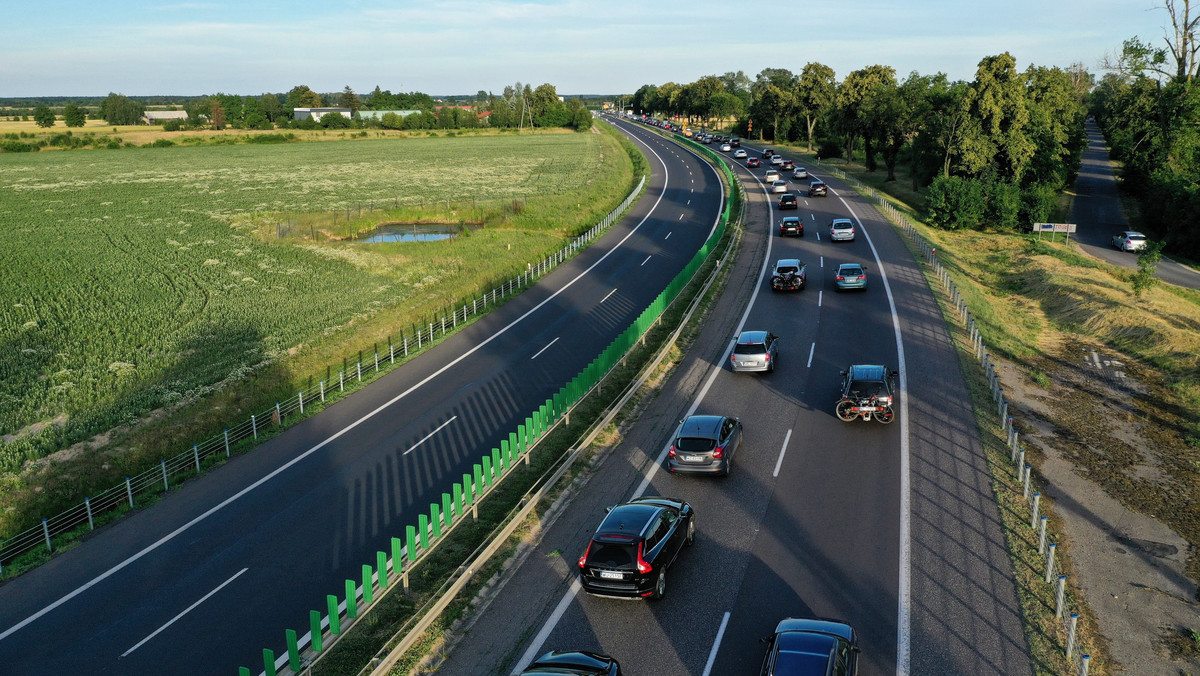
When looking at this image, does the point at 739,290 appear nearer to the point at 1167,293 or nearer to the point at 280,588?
the point at 1167,293

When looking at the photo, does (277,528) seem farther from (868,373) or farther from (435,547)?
(868,373)

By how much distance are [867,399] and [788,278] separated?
16484 millimetres

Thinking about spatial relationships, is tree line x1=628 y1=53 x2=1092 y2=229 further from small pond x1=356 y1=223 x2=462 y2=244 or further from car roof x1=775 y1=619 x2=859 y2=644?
car roof x1=775 y1=619 x2=859 y2=644

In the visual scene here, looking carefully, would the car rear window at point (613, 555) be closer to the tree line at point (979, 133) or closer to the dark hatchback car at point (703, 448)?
the dark hatchback car at point (703, 448)

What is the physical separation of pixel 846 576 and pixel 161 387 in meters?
25.6

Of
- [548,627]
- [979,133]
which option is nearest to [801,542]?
[548,627]

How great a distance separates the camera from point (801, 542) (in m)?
17.8

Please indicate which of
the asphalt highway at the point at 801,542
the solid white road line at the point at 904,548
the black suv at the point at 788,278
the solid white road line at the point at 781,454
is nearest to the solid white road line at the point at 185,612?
the asphalt highway at the point at 801,542

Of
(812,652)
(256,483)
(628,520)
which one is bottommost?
(256,483)

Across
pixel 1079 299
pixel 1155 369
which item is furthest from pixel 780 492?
pixel 1079 299

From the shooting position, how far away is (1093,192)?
8075cm

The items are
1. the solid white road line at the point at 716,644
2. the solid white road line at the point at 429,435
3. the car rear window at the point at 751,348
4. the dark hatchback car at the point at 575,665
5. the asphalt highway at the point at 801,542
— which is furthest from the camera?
the car rear window at the point at 751,348

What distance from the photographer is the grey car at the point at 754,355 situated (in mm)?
28625

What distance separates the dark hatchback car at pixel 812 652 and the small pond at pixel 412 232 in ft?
185
